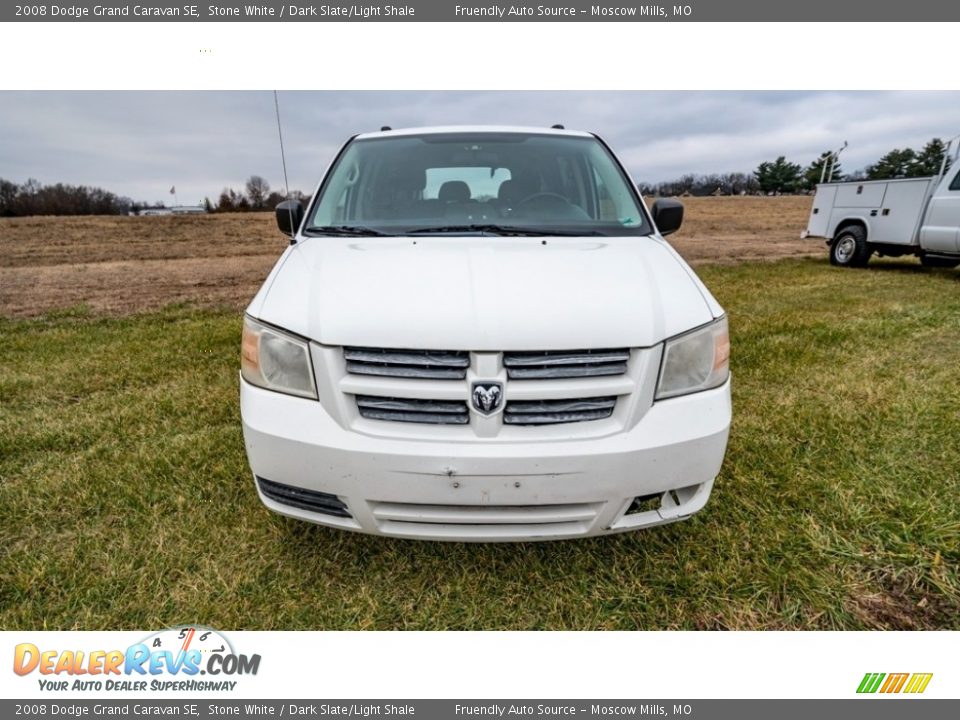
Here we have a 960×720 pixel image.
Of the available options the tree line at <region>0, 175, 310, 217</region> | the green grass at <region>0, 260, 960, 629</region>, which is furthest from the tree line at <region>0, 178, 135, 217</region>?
the green grass at <region>0, 260, 960, 629</region>

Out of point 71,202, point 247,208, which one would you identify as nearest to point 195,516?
point 247,208

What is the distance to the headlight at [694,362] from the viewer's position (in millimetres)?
1761

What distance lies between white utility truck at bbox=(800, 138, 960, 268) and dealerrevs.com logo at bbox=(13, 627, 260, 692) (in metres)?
10.8

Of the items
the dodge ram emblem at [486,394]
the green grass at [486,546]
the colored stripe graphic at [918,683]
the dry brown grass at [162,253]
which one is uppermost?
A: the dodge ram emblem at [486,394]

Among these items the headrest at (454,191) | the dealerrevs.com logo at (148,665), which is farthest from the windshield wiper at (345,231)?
the dealerrevs.com logo at (148,665)

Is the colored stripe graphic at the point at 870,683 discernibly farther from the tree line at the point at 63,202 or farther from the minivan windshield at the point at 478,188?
the tree line at the point at 63,202

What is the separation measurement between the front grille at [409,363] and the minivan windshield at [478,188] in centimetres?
85

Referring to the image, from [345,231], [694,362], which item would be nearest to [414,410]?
[694,362]

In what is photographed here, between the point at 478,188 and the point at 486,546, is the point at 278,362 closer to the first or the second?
the point at 486,546

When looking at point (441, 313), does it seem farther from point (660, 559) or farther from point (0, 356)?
point (0, 356)

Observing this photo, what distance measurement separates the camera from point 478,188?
8.91 feet

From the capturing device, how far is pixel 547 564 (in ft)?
6.87

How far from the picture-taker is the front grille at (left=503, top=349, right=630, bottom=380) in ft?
5.48

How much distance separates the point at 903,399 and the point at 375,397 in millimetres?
3536
